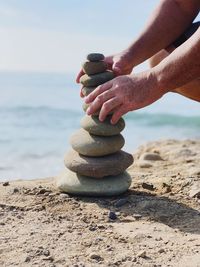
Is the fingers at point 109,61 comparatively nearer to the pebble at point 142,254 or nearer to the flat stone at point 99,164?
the flat stone at point 99,164

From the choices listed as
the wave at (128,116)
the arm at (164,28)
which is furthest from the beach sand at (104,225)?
the wave at (128,116)

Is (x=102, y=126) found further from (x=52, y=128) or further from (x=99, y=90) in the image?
(x=52, y=128)

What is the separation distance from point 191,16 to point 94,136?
3.99 feet

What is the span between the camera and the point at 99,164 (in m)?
3.83

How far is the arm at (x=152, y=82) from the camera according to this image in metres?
3.36

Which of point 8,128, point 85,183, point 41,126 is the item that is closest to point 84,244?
point 85,183

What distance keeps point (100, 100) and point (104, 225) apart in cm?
70

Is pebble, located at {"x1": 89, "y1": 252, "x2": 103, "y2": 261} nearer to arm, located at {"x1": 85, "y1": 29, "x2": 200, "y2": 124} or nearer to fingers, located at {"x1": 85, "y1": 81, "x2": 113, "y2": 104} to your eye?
arm, located at {"x1": 85, "y1": 29, "x2": 200, "y2": 124}

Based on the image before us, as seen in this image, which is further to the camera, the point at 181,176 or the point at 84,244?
the point at 181,176

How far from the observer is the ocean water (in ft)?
24.2

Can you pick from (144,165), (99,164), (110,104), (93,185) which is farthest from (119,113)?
(144,165)

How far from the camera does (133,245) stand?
10.0ft

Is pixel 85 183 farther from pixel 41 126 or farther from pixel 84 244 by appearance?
pixel 41 126

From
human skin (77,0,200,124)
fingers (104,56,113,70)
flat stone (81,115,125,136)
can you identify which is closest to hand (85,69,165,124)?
human skin (77,0,200,124)
